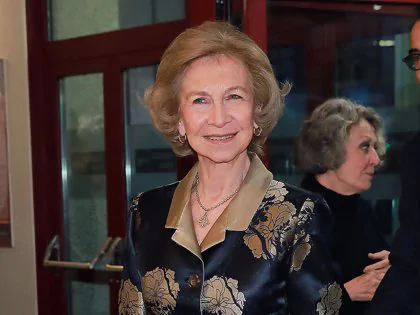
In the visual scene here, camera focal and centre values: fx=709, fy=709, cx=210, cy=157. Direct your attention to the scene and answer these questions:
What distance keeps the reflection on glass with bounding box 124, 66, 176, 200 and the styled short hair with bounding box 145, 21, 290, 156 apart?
4.57ft

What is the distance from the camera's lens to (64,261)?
3.52 meters

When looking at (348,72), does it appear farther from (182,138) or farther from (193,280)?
(193,280)

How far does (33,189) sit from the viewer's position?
358 cm

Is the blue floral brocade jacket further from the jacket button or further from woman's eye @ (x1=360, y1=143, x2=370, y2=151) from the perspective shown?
woman's eye @ (x1=360, y1=143, x2=370, y2=151)

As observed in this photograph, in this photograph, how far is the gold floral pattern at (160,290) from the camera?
5.24 feet

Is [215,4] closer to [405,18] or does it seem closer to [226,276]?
[405,18]

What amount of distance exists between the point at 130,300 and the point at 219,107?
1.69 feet

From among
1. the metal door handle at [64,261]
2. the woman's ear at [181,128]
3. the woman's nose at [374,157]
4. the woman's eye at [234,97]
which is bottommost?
the metal door handle at [64,261]

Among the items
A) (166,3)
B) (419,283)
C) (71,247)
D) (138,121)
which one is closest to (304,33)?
(166,3)

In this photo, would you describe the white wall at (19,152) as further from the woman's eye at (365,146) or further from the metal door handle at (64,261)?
the woman's eye at (365,146)

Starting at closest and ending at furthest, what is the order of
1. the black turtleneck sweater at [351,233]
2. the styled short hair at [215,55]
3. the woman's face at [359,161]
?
the styled short hair at [215,55] → the black turtleneck sweater at [351,233] → the woman's face at [359,161]

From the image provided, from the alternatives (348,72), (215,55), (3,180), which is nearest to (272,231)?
(215,55)

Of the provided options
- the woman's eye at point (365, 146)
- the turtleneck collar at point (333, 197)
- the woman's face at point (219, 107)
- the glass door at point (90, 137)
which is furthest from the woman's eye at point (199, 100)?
the glass door at point (90, 137)

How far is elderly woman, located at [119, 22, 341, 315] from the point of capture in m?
1.53
